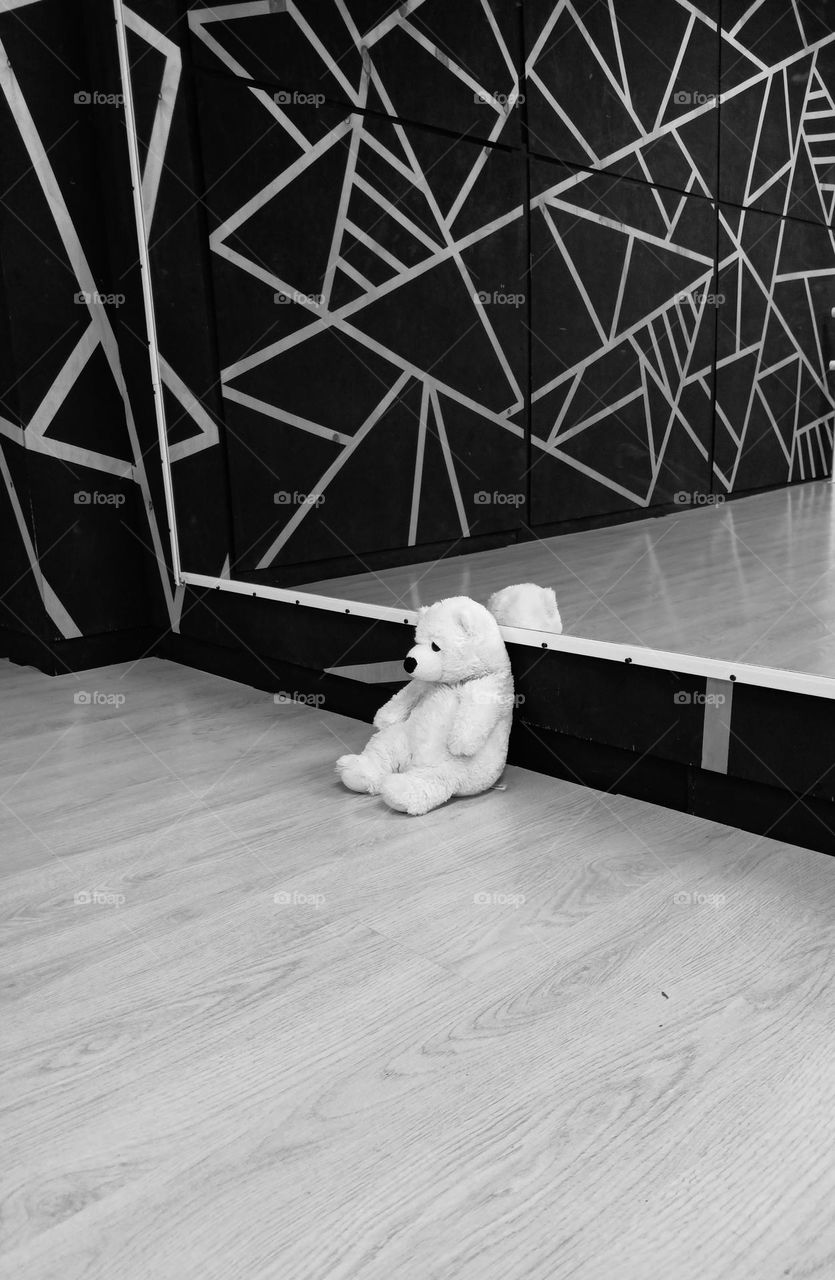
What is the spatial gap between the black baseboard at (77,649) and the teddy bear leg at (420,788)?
4.26ft

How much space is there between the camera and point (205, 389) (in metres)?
2.45

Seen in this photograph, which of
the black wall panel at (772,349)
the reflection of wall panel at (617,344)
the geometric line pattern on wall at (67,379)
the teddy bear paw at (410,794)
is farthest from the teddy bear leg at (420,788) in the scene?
the geometric line pattern on wall at (67,379)

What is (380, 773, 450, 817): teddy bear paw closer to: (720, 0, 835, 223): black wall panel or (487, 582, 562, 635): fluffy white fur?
(487, 582, 562, 635): fluffy white fur

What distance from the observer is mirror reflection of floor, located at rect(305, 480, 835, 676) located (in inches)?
66.1

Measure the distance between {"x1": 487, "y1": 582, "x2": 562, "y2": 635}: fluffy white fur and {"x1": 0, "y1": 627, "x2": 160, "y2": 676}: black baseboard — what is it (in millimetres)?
1246

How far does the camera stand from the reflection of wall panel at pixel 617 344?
2.58 meters

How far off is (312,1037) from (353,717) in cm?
114

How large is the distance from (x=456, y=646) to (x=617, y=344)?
4.04 feet

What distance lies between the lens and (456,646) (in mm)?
1740

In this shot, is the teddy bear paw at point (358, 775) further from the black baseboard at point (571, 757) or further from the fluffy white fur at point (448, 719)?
the black baseboard at point (571, 757)

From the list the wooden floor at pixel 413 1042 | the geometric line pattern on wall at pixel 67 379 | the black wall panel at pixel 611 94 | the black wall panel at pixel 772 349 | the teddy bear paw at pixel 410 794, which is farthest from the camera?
the black wall panel at pixel 611 94

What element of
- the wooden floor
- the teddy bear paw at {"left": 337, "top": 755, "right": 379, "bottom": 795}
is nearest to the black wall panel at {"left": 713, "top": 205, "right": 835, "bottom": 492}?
the wooden floor

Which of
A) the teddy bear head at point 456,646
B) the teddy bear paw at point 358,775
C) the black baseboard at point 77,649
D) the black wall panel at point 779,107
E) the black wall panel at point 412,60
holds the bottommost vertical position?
the black baseboard at point 77,649

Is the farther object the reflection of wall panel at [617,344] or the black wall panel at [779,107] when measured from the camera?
the reflection of wall panel at [617,344]
